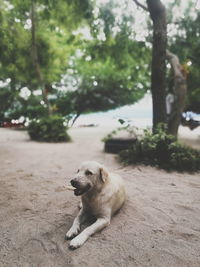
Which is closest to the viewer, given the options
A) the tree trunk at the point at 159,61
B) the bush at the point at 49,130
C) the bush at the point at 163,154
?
the bush at the point at 163,154

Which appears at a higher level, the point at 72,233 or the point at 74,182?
the point at 74,182

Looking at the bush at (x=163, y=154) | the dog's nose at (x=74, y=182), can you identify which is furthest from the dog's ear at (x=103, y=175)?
the bush at (x=163, y=154)

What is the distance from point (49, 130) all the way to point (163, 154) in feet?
21.0

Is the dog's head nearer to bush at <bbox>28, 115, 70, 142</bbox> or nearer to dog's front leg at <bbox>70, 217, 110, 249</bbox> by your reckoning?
dog's front leg at <bbox>70, 217, 110, 249</bbox>

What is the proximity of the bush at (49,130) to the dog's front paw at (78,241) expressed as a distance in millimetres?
8162

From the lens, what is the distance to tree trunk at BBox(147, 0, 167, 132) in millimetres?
6562

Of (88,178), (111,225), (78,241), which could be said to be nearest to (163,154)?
(111,225)

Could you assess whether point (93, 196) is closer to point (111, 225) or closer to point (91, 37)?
point (111, 225)

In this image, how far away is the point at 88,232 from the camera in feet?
7.98

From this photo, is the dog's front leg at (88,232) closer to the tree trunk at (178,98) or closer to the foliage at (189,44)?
the tree trunk at (178,98)

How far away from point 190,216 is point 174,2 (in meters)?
9.82

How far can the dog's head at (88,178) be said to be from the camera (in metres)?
2.49

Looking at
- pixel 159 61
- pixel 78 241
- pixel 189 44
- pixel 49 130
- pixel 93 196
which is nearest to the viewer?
pixel 78 241

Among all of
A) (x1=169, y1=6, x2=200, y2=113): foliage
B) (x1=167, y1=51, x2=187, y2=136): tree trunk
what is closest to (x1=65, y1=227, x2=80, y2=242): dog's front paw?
(x1=167, y1=51, x2=187, y2=136): tree trunk
